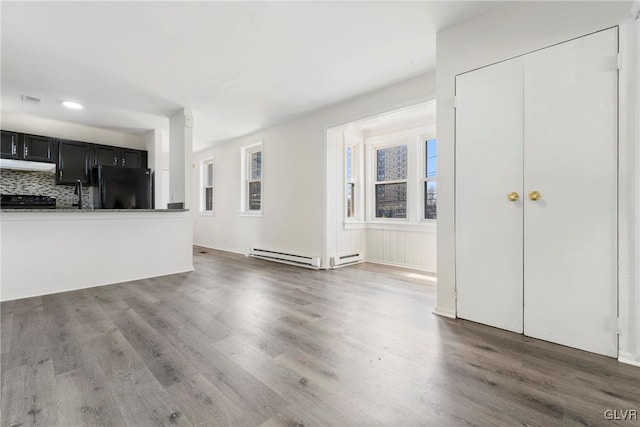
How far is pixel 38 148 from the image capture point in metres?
4.55

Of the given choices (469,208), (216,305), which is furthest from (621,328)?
(216,305)

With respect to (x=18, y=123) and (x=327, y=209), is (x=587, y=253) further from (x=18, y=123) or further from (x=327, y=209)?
(x=18, y=123)

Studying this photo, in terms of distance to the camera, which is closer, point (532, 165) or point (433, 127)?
point (532, 165)

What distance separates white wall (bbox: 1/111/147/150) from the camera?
14.8 feet

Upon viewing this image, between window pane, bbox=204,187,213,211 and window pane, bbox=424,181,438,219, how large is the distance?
512 centimetres

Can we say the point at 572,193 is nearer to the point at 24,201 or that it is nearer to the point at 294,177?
the point at 294,177

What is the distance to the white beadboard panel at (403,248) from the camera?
14.6 ft

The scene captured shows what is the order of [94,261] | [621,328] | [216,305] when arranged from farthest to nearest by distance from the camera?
1. [94,261]
2. [216,305]
3. [621,328]

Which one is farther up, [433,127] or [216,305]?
[433,127]

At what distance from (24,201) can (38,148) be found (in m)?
0.89

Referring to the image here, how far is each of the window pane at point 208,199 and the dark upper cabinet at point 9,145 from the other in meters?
3.45

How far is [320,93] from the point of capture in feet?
12.6

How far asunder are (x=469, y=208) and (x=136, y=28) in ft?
10.5

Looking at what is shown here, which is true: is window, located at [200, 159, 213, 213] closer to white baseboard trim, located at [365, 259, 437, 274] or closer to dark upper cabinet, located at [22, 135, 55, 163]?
dark upper cabinet, located at [22, 135, 55, 163]
